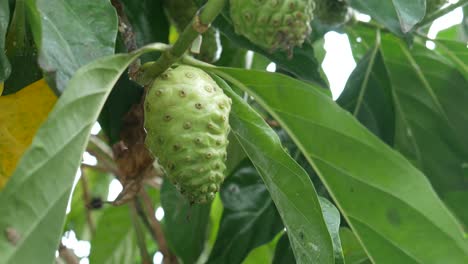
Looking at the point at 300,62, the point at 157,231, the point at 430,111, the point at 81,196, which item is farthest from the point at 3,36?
the point at 81,196

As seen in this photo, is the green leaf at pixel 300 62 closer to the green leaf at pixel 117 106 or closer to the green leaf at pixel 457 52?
the green leaf at pixel 117 106

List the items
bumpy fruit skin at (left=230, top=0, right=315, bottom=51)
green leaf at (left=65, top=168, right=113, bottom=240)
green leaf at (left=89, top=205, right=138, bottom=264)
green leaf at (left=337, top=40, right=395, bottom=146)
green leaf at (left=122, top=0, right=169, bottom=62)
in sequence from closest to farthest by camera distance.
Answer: bumpy fruit skin at (left=230, top=0, right=315, bottom=51) < green leaf at (left=122, top=0, right=169, bottom=62) < green leaf at (left=337, top=40, right=395, bottom=146) < green leaf at (left=89, top=205, right=138, bottom=264) < green leaf at (left=65, top=168, right=113, bottom=240)

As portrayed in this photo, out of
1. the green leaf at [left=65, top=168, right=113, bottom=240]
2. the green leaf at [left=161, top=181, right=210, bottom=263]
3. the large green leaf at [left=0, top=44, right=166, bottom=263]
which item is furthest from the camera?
the green leaf at [left=65, top=168, right=113, bottom=240]

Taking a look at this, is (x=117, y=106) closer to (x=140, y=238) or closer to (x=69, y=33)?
(x=69, y=33)

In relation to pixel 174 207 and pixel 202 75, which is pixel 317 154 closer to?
pixel 202 75

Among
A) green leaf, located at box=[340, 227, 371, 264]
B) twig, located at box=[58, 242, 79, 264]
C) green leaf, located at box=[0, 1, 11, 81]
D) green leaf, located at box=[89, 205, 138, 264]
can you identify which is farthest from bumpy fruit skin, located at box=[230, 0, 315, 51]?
green leaf, located at box=[89, 205, 138, 264]

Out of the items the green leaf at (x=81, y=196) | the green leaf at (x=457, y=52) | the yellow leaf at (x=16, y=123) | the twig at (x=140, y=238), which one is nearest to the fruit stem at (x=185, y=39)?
the yellow leaf at (x=16, y=123)

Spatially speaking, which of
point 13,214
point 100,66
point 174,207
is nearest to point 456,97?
point 174,207

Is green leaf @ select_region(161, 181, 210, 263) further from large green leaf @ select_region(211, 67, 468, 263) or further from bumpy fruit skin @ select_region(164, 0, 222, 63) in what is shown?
large green leaf @ select_region(211, 67, 468, 263)
